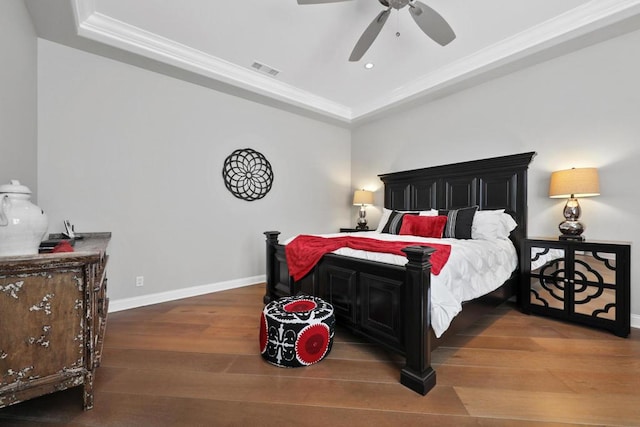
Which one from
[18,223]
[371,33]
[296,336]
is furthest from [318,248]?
[371,33]

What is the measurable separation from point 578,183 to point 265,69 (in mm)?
3650

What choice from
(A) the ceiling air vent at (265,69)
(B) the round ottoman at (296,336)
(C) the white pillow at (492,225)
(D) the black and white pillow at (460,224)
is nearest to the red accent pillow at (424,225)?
(D) the black and white pillow at (460,224)

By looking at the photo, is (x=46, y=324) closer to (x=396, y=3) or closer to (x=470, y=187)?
(x=396, y=3)

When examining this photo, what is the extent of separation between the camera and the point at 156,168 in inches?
125

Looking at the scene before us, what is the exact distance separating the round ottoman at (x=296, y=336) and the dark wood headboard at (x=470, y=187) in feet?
8.34

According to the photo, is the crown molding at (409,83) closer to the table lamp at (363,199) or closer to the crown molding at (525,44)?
the crown molding at (525,44)

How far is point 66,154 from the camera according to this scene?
2682mm

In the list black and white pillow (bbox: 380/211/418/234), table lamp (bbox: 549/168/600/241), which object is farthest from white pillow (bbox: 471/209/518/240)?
black and white pillow (bbox: 380/211/418/234)

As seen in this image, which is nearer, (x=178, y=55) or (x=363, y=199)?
(x=178, y=55)

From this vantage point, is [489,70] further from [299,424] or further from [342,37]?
[299,424]

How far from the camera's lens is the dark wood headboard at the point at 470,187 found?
Result: 3.09 m

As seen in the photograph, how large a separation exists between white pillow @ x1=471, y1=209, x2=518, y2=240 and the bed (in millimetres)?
129

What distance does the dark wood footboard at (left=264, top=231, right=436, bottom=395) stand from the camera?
1589 mm

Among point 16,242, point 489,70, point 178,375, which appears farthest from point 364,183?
point 16,242
